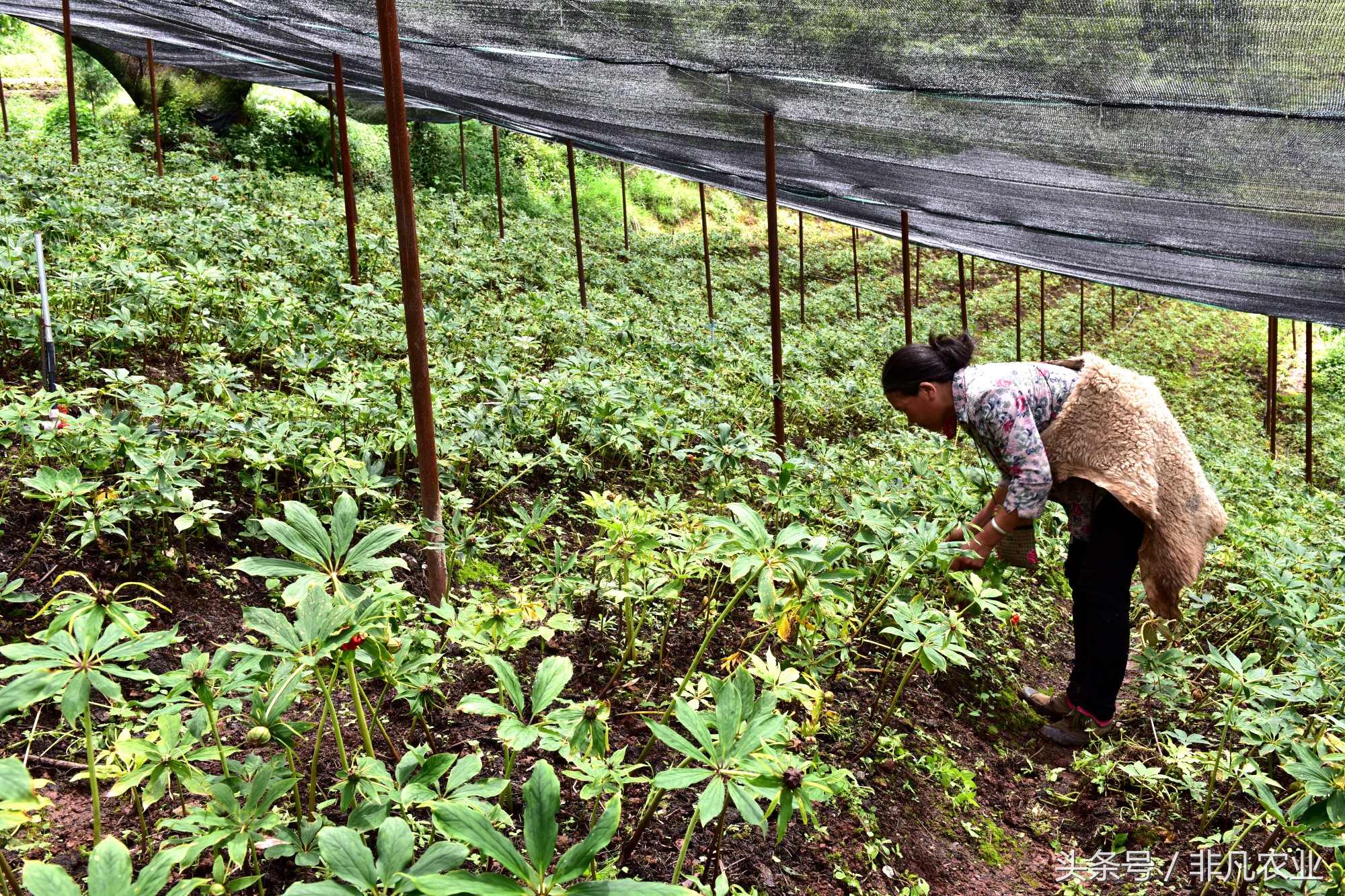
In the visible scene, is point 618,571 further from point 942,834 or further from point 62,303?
point 62,303

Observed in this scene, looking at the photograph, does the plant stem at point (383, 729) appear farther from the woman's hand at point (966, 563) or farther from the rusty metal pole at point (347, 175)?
the rusty metal pole at point (347, 175)

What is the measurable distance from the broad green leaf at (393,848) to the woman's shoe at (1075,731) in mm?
2284

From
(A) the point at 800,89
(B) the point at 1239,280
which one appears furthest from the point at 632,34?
(B) the point at 1239,280

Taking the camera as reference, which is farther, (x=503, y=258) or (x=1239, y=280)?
(x=503, y=258)

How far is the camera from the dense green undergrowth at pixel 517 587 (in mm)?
1211

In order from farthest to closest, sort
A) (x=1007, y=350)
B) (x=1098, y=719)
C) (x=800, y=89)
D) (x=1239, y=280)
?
(x=1007, y=350), (x=1239, y=280), (x=800, y=89), (x=1098, y=719)

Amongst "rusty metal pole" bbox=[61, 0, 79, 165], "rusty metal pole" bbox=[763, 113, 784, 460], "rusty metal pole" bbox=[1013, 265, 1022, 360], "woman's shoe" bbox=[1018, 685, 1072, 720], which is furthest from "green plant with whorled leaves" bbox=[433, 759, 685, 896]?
"rusty metal pole" bbox=[1013, 265, 1022, 360]

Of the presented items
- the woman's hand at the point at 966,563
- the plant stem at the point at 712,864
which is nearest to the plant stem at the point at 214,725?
the plant stem at the point at 712,864

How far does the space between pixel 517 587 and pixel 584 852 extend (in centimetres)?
151

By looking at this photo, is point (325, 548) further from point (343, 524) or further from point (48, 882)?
point (48, 882)

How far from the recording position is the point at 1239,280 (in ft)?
18.5

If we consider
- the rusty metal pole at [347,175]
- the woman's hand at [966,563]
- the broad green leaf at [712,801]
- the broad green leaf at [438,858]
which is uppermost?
the rusty metal pole at [347,175]

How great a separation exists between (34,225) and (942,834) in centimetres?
504

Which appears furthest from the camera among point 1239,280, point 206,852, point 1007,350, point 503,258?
point 1007,350
